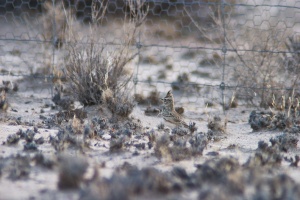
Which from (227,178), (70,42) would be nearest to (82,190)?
(227,178)

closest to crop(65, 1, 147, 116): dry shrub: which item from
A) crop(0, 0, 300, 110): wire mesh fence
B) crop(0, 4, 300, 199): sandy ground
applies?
crop(0, 0, 300, 110): wire mesh fence

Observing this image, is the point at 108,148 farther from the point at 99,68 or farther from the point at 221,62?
the point at 221,62

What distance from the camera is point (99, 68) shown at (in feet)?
24.1

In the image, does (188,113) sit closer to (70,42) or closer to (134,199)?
(70,42)

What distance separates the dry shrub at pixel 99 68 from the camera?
7.30 metres

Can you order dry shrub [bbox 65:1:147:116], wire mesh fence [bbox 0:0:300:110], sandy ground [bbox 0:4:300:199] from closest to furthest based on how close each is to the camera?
sandy ground [bbox 0:4:300:199] < dry shrub [bbox 65:1:147:116] < wire mesh fence [bbox 0:0:300:110]

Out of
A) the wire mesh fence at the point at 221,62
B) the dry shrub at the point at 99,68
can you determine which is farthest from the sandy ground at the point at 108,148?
the dry shrub at the point at 99,68

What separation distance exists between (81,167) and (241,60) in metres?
4.61

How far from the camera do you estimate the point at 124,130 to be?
607 cm

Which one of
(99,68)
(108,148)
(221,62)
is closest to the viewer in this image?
(108,148)

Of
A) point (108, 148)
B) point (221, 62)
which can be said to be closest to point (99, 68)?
point (108, 148)

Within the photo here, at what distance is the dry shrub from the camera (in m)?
7.30

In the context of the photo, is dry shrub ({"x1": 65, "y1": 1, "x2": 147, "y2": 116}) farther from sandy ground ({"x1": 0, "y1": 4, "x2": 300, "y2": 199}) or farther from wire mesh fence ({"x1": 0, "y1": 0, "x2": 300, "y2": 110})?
sandy ground ({"x1": 0, "y1": 4, "x2": 300, "y2": 199})

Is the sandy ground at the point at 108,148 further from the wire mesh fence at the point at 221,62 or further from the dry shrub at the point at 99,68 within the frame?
the dry shrub at the point at 99,68
